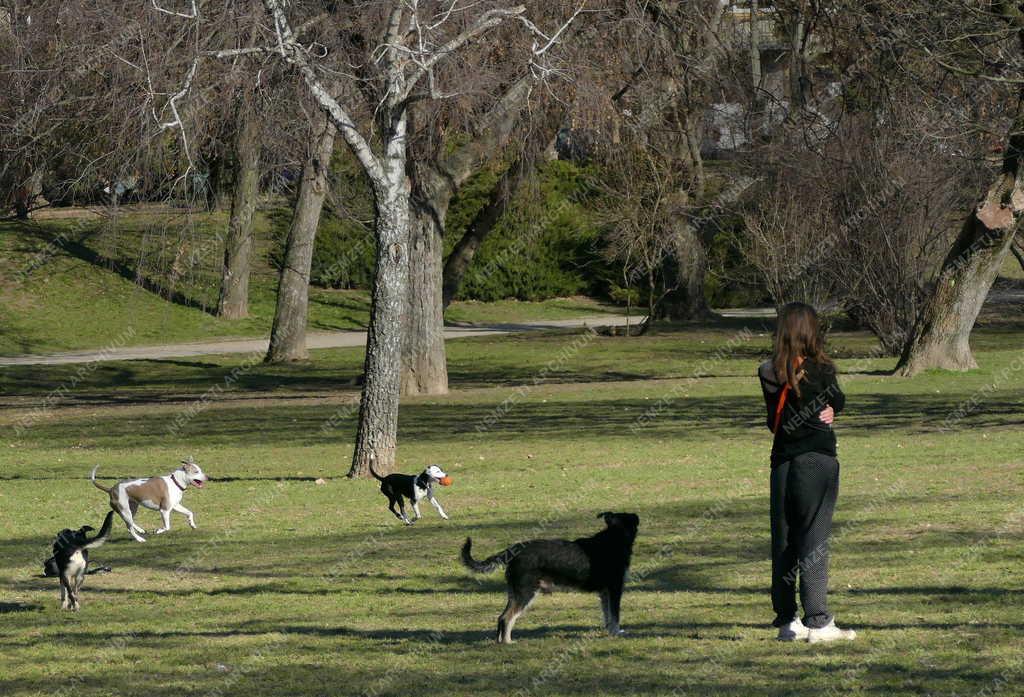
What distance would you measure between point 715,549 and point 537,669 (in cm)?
357

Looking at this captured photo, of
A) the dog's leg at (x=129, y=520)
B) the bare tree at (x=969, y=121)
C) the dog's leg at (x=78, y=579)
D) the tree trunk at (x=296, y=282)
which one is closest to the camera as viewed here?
the dog's leg at (x=78, y=579)

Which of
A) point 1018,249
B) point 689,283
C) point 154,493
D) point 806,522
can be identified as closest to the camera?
point 806,522

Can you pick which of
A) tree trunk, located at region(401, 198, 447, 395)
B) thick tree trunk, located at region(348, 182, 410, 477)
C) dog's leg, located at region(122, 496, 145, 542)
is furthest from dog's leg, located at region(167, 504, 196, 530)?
tree trunk, located at region(401, 198, 447, 395)

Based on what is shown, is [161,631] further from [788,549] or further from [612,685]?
→ [788,549]

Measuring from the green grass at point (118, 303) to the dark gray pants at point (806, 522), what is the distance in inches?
1207

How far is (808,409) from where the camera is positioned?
7.26 metres

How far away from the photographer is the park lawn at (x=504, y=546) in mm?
7059

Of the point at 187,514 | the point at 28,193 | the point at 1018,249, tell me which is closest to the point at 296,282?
the point at 28,193

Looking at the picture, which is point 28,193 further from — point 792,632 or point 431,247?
point 792,632

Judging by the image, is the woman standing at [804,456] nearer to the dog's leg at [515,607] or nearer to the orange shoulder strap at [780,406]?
the orange shoulder strap at [780,406]

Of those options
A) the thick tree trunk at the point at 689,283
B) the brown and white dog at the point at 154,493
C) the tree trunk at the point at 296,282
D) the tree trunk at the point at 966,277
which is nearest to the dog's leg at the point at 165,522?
the brown and white dog at the point at 154,493

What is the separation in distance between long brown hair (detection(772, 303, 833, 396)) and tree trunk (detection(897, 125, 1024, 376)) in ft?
61.7

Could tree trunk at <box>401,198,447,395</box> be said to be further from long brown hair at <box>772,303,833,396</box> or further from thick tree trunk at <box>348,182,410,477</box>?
long brown hair at <box>772,303,833,396</box>

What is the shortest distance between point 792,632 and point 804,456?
958 mm
